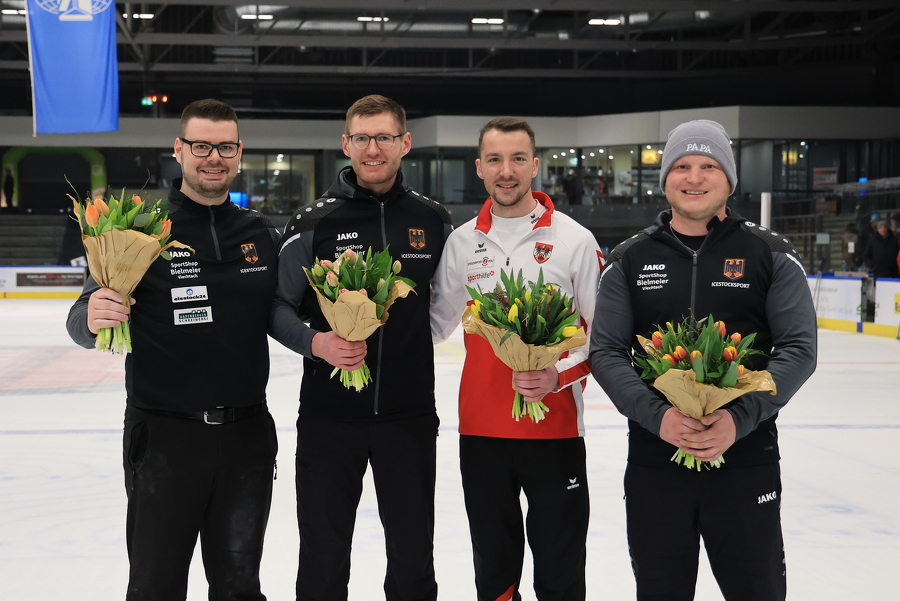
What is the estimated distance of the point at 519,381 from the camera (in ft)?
8.21

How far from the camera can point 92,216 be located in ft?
7.79

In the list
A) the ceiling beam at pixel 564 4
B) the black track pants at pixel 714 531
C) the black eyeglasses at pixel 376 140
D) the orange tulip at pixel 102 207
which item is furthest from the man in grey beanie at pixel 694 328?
the ceiling beam at pixel 564 4

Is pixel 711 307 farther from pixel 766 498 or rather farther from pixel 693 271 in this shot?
pixel 766 498

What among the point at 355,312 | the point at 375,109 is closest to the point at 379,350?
the point at 355,312

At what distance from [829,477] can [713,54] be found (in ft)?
78.0

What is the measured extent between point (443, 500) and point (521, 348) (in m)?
2.31

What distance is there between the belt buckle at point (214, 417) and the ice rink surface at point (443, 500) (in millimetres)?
1040

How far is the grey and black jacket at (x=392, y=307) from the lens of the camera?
9.01ft

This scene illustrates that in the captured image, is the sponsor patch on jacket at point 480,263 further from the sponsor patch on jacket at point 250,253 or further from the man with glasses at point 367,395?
the sponsor patch on jacket at point 250,253

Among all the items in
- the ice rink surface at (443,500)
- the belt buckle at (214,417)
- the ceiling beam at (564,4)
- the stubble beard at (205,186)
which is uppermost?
the ceiling beam at (564,4)

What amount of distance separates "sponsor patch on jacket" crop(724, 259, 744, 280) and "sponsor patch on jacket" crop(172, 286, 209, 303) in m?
1.64

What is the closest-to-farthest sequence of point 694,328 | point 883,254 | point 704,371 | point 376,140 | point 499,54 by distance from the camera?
point 704,371, point 694,328, point 376,140, point 883,254, point 499,54

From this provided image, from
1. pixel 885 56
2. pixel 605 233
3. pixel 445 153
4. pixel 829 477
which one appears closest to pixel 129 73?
pixel 445 153

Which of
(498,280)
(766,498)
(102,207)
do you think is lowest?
(766,498)
